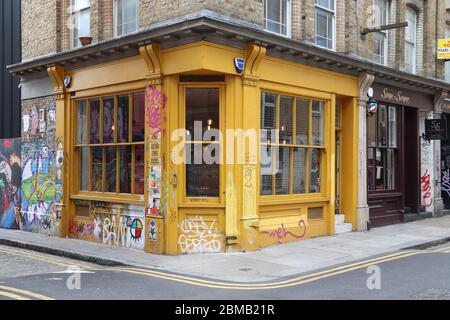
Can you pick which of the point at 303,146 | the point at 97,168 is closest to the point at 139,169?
the point at 97,168

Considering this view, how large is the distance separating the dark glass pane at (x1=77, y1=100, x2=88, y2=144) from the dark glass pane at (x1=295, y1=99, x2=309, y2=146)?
548 centimetres

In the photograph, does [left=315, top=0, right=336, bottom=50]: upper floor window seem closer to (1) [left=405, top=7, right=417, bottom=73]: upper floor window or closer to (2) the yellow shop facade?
(2) the yellow shop facade

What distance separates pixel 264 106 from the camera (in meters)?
12.2

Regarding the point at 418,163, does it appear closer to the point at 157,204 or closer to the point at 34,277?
the point at 157,204

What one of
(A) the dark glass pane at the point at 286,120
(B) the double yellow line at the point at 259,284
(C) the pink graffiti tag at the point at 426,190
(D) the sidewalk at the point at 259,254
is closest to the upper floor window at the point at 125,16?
(A) the dark glass pane at the point at 286,120

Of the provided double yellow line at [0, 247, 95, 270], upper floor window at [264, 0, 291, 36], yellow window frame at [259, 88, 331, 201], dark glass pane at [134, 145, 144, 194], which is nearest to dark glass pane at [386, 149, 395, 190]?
yellow window frame at [259, 88, 331, 201]

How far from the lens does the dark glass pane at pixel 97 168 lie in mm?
13469

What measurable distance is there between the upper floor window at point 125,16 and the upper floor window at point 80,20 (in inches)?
39.2

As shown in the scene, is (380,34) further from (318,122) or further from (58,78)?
(58,78)

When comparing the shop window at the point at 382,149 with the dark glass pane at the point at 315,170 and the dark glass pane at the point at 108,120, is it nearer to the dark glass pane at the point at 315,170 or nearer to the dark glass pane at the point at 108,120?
the dark glass pane at the point at 315,170

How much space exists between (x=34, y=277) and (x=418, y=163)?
13.1 meters

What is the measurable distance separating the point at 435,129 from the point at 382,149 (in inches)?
101

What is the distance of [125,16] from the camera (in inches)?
512

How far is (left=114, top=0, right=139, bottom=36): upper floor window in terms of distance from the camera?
12.7 m
